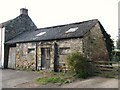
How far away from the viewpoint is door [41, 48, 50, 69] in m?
20.0

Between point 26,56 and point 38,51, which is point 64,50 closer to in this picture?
point 38,51

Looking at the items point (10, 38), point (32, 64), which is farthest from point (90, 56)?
point (10, 38)

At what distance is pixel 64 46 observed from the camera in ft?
60.7

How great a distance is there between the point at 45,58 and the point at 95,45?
5.23 m

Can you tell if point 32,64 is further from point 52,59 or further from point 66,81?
point 66,81

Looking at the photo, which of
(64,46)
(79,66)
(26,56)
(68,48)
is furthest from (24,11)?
(79,66)

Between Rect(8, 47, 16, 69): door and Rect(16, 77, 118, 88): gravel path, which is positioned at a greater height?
Rect(8, 47, 16, 69): door

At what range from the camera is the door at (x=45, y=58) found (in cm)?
2003

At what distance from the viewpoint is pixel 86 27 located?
1870cm

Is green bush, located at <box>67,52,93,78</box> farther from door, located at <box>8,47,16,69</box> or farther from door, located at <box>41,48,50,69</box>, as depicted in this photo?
door, located at <box>8,47,16,69</box>

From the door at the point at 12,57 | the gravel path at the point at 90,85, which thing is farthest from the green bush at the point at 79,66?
the door at the point at 12,57

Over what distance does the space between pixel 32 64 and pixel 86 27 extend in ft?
23.7

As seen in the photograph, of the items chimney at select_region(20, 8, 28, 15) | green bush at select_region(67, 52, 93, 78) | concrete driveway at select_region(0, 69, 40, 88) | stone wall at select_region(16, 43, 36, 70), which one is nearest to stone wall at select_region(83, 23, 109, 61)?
green bush at select_region(67, 52, 93, 78)

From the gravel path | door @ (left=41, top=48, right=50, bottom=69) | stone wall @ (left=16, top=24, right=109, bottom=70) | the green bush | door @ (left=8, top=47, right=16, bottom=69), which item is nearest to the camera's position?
the gravel path
